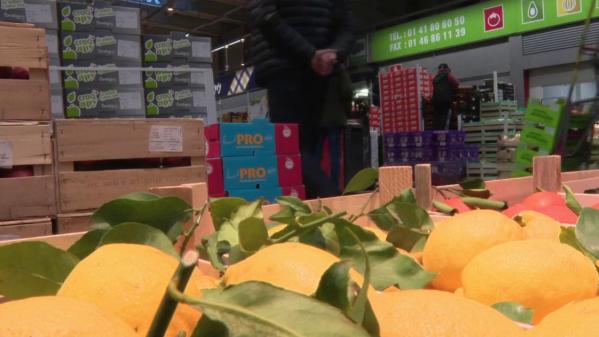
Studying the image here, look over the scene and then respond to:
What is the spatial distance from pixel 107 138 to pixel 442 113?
5715 millimetres

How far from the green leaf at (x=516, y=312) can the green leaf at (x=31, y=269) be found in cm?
36

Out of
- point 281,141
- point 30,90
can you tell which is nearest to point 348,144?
point 281,141

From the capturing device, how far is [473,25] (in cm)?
868

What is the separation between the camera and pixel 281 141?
423cm

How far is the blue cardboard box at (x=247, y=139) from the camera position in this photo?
160 inches

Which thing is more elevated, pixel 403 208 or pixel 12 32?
pixel 12 32

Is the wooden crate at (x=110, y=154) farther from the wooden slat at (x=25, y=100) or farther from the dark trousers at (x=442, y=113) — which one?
the dark trousers at (x=442, y=113)

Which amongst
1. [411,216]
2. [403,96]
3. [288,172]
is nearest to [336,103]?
[288,172]

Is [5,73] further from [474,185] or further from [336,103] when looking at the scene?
[474,185]

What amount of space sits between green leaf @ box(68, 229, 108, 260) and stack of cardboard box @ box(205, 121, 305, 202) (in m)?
3.41

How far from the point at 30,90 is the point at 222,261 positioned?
2.19 meters

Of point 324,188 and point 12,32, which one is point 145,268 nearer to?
point 12,32

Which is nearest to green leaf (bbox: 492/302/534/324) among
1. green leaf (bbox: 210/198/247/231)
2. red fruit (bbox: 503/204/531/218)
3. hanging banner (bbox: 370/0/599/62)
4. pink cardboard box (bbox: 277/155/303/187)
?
green leaf (bbox: 210/198/247/231)

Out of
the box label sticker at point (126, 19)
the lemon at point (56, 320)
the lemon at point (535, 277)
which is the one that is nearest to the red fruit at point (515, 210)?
the lemon at point (535, 277)
